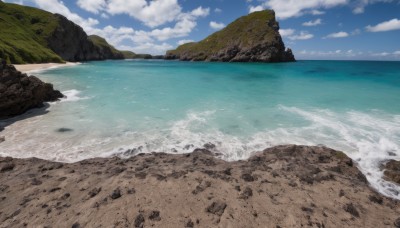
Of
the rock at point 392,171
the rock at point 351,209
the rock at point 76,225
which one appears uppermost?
the rock at point 76,225

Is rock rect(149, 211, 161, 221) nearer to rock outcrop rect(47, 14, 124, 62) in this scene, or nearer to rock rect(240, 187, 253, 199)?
rock rect(240, 187, 253, 199)

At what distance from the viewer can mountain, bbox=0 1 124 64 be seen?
98663 millimetres

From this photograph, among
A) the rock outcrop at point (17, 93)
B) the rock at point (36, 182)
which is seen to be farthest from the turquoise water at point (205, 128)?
the rock at point (36, 182)

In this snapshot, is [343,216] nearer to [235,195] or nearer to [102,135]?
[235,195]

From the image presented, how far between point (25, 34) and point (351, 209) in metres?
151

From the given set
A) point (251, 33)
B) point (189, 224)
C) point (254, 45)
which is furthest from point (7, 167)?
point (251, 33)

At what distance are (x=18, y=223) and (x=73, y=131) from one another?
409 inches

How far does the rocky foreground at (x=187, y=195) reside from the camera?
7195mm

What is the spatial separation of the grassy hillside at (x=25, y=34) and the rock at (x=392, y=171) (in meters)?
95.5

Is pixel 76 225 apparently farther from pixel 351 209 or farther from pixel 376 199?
pixel 376 199

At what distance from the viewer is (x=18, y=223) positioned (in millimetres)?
7004

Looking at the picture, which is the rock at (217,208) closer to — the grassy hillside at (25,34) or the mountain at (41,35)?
the grassy hillside at (25,34)

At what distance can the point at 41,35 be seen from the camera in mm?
137625

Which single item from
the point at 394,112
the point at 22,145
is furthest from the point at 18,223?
the point at 394,112
